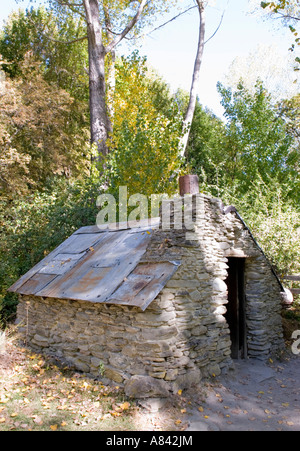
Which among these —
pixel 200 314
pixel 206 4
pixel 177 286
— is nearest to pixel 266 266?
pixel 200 314

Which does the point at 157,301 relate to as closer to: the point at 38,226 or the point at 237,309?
the point at 237,309

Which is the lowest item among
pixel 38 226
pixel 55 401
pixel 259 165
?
pixel 55 401

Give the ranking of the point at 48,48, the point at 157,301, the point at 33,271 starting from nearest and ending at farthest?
the point at 157,301 → the point at 33,271 → the point at 48,48

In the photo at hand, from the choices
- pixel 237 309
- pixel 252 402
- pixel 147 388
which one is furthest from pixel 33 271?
pixel 252 402

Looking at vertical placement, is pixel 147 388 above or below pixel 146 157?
below

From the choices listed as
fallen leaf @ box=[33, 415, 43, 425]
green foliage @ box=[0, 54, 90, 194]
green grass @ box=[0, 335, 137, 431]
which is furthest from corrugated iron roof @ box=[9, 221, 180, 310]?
green foliage @ box=[0, 54, 90, 194]

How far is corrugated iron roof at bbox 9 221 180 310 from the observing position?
524 centimetres

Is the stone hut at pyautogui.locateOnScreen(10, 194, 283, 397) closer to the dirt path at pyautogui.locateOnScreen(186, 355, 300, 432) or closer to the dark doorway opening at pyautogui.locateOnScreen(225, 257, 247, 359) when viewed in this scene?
the dark doorway opening at pyautogui.locateOnScreen(225, 257, 247, 359)

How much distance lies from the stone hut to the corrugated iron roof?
2cm

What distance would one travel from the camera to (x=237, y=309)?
25.0ft

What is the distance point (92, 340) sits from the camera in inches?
231

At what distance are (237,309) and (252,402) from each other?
233 cm
